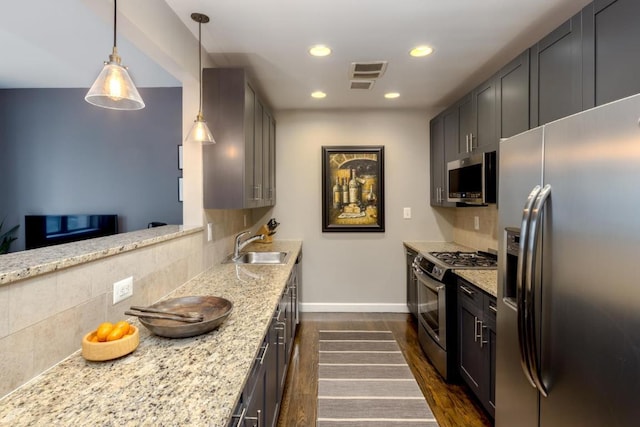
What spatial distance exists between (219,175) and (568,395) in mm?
2236

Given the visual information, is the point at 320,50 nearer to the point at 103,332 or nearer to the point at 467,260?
the point at 467,260

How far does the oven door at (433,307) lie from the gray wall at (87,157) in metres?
2.79

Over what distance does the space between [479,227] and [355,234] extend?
4.55 ft

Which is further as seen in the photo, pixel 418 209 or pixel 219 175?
pixel 418 209

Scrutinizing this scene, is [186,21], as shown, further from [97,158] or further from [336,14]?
[97,158]

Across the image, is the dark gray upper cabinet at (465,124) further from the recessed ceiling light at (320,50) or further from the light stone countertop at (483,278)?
the recessed ceiling light at (320,50)

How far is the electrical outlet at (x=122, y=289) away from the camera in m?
1.38

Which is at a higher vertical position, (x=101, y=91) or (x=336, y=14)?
(x=336, y=14)

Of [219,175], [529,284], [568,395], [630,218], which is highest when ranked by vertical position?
[219,175]

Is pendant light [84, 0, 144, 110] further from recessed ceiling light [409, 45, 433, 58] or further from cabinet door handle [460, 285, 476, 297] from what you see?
cabinet door handle [460, 285, 476, 297]

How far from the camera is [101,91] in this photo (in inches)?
44.6

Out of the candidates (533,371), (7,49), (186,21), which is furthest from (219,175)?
(7,49)

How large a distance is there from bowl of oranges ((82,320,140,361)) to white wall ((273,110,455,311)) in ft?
9.53

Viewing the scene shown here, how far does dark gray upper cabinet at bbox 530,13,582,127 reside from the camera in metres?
1.64
